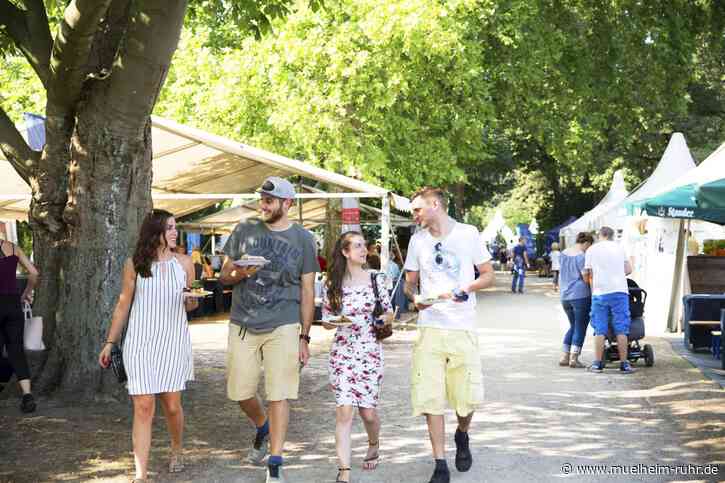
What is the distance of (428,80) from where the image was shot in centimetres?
2523

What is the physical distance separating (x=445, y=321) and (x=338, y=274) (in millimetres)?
780

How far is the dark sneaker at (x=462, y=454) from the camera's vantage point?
6297 mm

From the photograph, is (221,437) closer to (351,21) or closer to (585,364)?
(585,364)

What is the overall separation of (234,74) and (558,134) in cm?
1004

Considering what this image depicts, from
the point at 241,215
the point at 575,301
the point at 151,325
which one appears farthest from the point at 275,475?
the point at 241,215

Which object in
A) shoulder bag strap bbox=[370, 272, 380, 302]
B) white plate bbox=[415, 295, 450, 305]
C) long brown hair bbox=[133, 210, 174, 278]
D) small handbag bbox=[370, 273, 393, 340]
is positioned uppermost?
long brown hair bbox=[133, 210, 174, 278]

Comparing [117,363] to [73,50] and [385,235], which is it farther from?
[385,235]

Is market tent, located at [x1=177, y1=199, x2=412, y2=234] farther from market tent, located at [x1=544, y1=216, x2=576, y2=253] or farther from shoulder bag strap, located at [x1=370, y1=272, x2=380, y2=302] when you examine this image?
market tent, located at [x1=544, y1=216, x2=576, y2=253]

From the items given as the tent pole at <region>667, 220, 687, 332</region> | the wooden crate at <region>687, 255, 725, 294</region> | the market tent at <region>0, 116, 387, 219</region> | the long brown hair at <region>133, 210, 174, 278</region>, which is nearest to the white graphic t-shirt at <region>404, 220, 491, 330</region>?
the long brown hair at <region>133, 210, 174, 278</region>

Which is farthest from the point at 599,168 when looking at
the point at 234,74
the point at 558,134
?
the point at 234,74

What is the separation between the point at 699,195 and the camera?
7.44m

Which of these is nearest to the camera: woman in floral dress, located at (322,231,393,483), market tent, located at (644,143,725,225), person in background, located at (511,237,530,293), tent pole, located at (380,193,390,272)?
woman in floral dress, located at (322,231,393,483)

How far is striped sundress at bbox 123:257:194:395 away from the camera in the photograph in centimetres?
594

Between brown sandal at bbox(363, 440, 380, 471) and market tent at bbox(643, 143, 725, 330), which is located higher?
market tent at bbox(643, 143, 725, 330)
